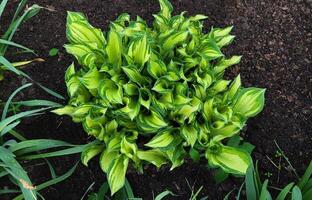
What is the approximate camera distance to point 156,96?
6.00 feet

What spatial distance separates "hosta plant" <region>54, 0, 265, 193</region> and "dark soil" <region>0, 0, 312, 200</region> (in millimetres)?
260

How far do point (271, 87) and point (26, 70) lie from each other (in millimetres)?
1139

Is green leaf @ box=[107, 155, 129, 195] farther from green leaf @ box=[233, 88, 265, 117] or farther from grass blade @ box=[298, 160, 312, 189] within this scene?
grass blade @ box=[298, 160, 312, 189]

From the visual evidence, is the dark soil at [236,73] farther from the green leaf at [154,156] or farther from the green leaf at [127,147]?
the green leaf at [127,147]

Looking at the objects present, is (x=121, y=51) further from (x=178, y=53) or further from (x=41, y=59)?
(x=41, y=59)

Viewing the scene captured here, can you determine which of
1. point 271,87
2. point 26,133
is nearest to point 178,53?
point 271,87

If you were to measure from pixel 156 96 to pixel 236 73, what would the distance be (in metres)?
0.61

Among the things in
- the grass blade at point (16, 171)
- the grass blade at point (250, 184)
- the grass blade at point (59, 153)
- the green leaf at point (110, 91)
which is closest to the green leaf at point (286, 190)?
the grass blade at point (250, 184)

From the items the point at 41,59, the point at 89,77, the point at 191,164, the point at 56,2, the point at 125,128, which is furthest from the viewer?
the point at 56,2

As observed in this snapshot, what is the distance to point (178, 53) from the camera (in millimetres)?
1885

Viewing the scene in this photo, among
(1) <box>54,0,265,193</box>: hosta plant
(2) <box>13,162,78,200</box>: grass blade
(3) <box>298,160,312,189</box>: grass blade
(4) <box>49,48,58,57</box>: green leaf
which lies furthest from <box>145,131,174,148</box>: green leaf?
(4) <box>49,48,58,57</box>: green leaf

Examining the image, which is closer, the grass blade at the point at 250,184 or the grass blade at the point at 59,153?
the grass blade at the point at 250,184

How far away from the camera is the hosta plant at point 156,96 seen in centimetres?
178

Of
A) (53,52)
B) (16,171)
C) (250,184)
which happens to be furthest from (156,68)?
(53,52)
